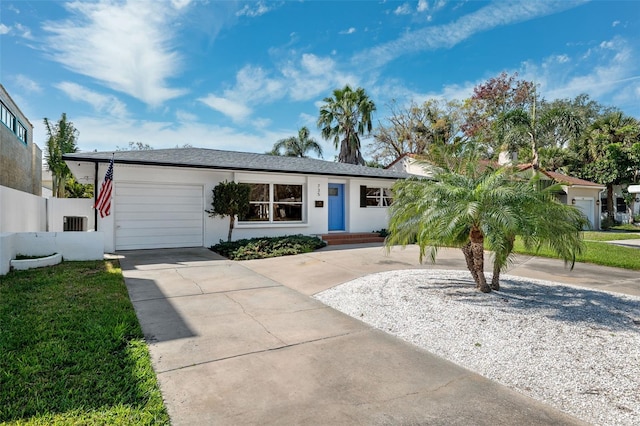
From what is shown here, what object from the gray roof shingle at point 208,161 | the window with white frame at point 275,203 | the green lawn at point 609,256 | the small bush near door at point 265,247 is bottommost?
the green lawn at point 609,256

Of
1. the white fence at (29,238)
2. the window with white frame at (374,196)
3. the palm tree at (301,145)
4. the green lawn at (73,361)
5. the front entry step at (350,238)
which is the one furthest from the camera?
the palm tree at (301,145)

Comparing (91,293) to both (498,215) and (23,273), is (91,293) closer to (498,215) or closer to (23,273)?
(23,273)

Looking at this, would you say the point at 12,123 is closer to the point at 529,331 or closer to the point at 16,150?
the point at 16,150

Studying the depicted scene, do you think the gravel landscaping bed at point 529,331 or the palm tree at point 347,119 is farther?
the palm tree at point 347,119

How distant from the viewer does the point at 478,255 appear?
240 inches

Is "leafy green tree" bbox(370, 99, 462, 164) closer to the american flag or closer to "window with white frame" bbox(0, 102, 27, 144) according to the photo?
the american flag

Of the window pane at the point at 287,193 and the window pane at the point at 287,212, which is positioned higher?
the window pane at the point at 287,193

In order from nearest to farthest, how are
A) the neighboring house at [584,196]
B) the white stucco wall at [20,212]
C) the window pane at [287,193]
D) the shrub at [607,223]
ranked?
1. the white stucco wall at [20,212]
2. the window pane at [287,193]
3. the neighboring house at [584,196]
4. the shrub at [607,223]

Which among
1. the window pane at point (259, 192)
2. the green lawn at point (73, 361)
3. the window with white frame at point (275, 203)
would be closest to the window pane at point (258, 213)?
the window with white frame at point (275, 203)

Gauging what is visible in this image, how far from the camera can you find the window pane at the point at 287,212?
13648 millimetres

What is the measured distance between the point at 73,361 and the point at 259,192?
Answer: 33.4ft

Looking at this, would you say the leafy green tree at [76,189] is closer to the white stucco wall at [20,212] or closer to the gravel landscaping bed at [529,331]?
the white stucco wall at [20,212]

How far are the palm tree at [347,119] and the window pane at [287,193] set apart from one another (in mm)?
12685

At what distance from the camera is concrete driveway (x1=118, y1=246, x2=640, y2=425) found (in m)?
2.67
